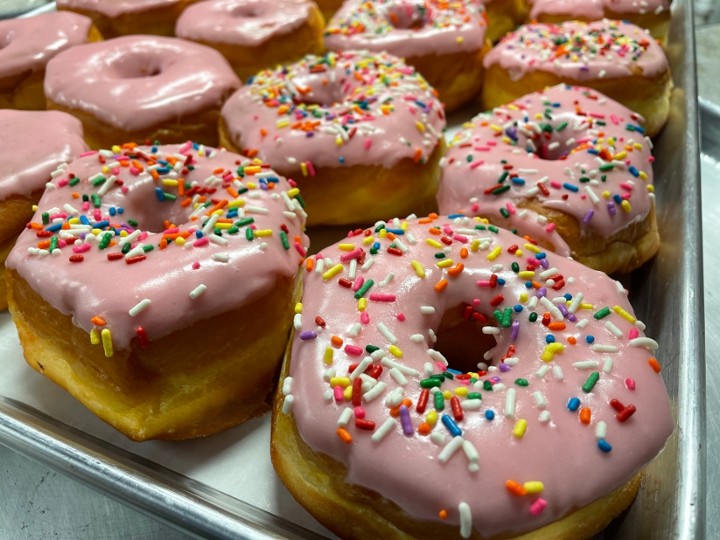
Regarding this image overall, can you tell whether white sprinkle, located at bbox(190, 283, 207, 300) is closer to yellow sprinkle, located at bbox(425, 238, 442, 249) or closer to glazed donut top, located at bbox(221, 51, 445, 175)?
yellow sprinkle, located at bbox(425, 238, 442, 249)

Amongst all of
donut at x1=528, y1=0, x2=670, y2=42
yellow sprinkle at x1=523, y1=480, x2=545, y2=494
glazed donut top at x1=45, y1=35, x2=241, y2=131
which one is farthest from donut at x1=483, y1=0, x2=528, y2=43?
yellow sprinkle at x1=523, y1=480, x2=545, y2=494

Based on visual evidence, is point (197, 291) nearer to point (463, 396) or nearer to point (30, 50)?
point (463, 396)

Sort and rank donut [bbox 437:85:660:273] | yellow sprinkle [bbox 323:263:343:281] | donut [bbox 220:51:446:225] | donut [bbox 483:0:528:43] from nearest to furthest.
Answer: yellow sprinkle [bbox 323:263:343:281] → donut [bbox 437:85:660:273] → donut [bbox 220:51:446:225] → donut [bbox 483:0:528:43]

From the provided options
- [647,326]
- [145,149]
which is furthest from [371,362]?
[145,149]

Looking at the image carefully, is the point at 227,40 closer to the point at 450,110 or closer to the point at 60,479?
the point at 450,110

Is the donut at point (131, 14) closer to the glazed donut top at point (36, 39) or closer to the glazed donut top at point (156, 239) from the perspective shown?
the glazed donut top at point (36, 39)

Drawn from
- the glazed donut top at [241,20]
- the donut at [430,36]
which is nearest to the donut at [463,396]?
the donut at [430,36]
